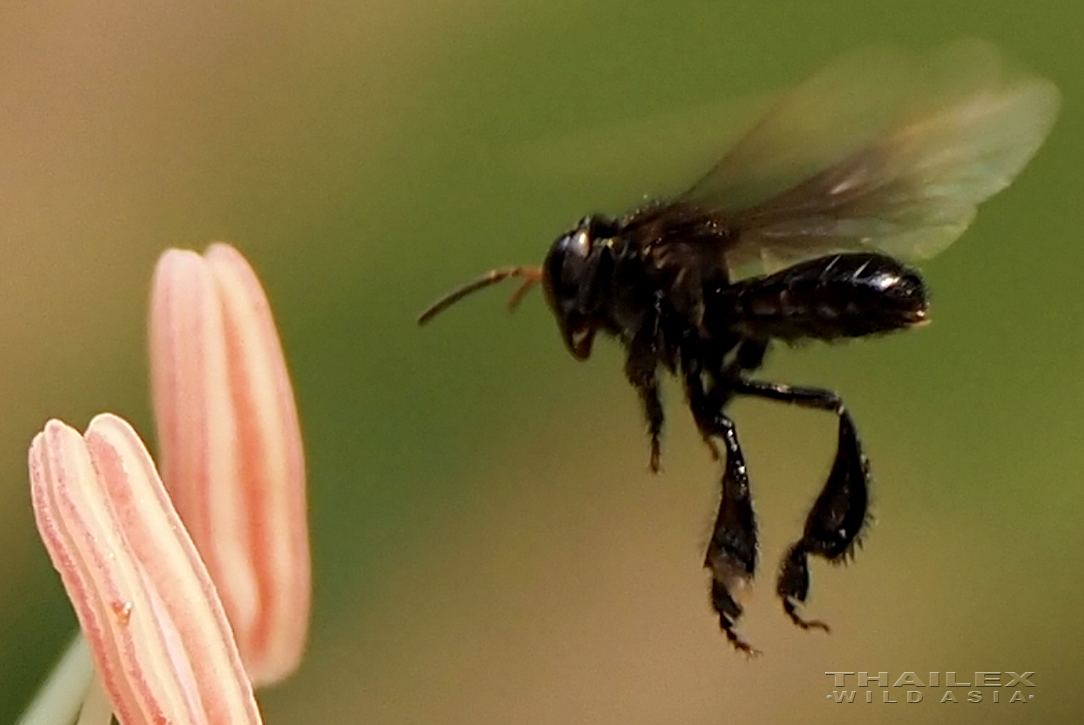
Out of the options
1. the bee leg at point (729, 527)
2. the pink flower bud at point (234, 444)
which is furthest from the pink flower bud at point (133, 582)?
the bee leg at point (729, 527)

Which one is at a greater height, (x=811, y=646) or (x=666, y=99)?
(x=666, y=99)

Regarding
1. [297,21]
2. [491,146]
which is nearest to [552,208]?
[491,146]

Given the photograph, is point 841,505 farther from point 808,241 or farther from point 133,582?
point 133,582

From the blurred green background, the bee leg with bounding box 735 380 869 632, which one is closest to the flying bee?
the bee leg with bounding box 735 380 869 632

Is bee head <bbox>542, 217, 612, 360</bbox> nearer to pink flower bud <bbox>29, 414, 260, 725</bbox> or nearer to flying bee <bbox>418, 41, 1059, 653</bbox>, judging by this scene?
flying bee <bbox>418, 41, 1059, 653</bbox>

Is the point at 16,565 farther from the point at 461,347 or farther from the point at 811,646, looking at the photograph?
the point at 811,646

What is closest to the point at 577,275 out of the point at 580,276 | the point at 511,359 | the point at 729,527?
the point at 580,276
